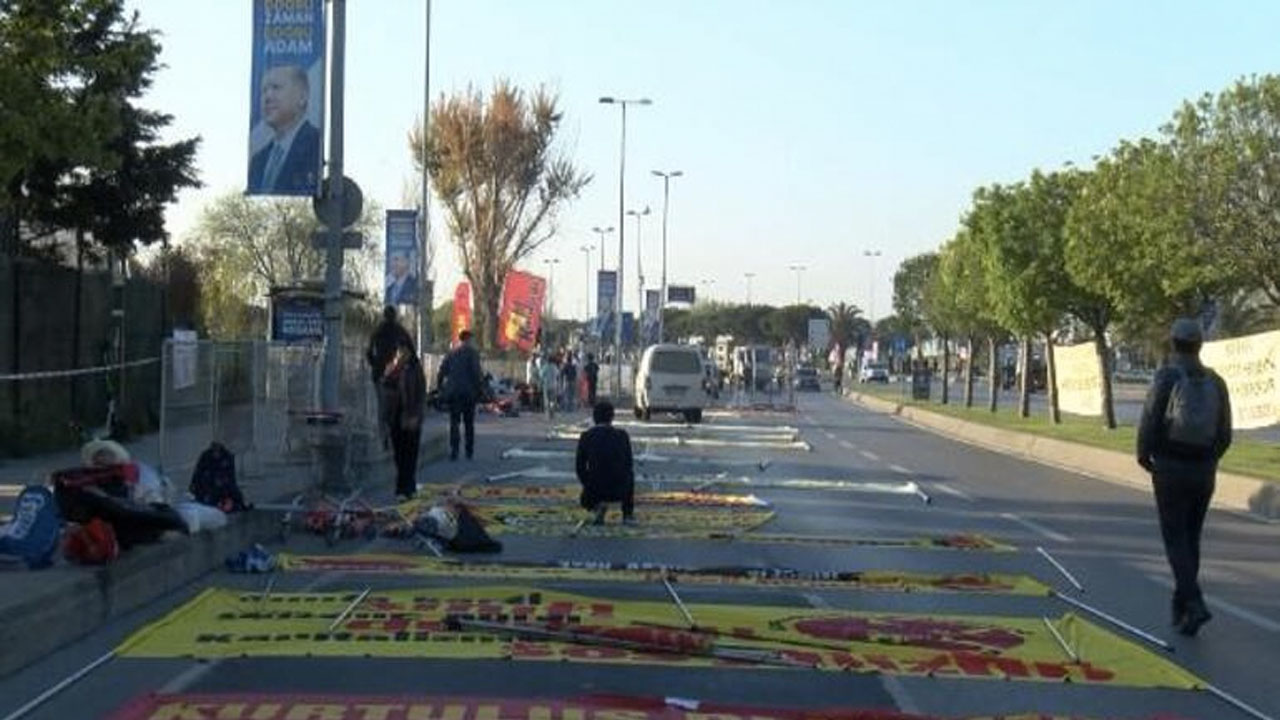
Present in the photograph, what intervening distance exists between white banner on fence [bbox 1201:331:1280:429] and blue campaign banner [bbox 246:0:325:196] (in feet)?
58.3

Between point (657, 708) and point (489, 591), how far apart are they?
3.80m

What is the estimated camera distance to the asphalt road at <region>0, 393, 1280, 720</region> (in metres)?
8.52

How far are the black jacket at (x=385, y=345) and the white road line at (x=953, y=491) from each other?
7.30 metres

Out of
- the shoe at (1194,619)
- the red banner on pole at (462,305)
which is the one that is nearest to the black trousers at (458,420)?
the shoe at (1194,619)

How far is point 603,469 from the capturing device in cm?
1688

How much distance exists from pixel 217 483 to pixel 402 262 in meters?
19.0

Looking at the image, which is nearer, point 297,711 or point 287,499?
point 297,711

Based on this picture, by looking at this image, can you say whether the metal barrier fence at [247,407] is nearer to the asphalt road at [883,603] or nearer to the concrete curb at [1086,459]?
the asphalt road at [883,603]

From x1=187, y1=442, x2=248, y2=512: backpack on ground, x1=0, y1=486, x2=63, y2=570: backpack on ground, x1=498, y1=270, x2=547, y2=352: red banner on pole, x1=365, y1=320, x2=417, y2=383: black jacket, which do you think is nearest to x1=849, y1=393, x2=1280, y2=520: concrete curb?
x1=365, y1=320, x2=417, y2=383: black jacket

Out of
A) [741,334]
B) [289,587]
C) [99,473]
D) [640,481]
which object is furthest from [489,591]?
[741,334]

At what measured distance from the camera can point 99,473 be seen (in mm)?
11906

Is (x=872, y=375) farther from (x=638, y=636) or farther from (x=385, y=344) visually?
(x=638, y=636)

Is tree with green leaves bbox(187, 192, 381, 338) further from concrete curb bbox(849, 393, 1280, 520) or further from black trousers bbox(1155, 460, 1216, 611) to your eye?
black trousers bbox(1155, 460, 1216, 611)

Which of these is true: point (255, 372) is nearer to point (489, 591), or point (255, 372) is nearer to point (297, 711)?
point (489, 591)
